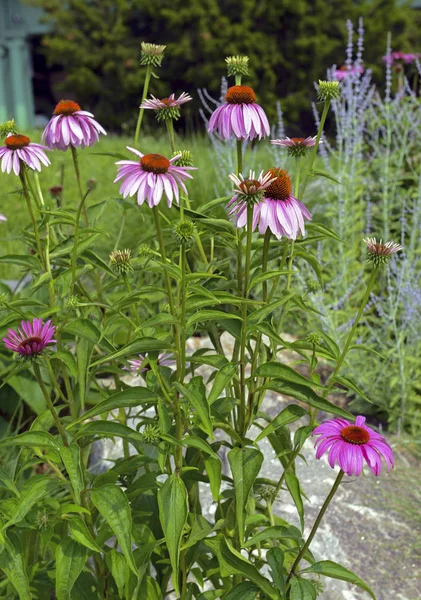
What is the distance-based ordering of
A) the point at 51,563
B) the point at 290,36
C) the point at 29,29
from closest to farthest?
the point at 51,563
the point at 290,36
the point at 29,29

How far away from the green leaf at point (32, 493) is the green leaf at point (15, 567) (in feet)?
0.28

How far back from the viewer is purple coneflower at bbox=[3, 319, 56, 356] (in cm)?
133

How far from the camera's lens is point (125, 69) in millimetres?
12445

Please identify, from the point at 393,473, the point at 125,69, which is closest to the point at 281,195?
the point at 393,473

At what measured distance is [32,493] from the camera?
1328mm

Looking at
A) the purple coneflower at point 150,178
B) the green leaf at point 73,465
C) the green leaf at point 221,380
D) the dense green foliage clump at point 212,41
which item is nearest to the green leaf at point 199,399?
the green leaf at point 221,380

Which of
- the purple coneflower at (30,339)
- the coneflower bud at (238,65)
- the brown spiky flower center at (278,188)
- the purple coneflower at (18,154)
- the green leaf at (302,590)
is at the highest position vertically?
the coneflower bud at (238,65)

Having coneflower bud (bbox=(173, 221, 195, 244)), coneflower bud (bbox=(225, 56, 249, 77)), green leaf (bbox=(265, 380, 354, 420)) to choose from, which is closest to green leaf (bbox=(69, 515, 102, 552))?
green leaf (bbox=(265, 380, 354, 420))

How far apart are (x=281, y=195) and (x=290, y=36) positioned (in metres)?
12.1

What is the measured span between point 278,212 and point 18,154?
617 millimetres

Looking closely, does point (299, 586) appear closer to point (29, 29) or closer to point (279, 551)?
point (279, 551)

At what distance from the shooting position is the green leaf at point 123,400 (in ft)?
4.34

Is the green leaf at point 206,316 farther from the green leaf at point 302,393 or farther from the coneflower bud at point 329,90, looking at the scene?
the coneflower bud at point 329,90

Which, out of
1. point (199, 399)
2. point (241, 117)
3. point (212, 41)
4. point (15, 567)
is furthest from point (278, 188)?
point (212, 41)
